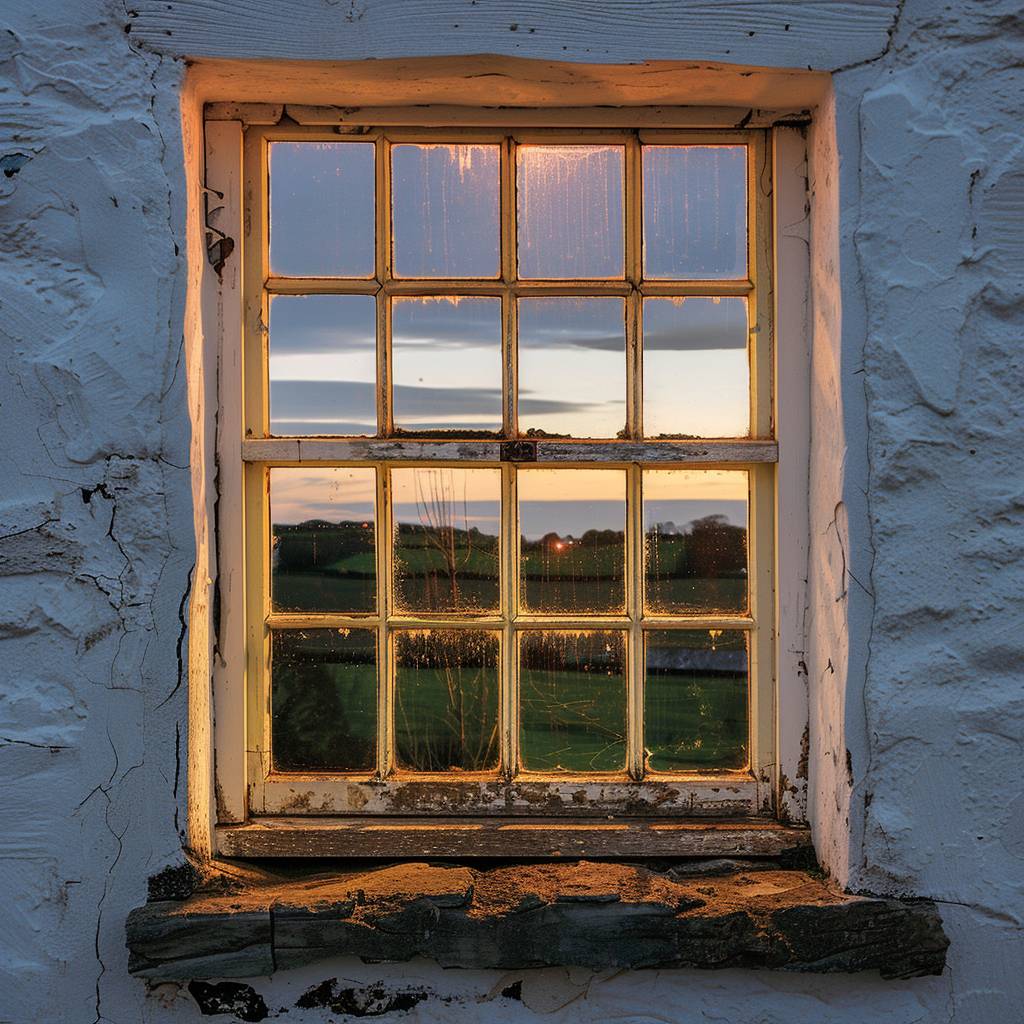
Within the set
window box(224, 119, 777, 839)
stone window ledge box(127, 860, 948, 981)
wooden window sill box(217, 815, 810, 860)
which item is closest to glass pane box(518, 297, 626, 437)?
window box(224, 119, 777, 839)

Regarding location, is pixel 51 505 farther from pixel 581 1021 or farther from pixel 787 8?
pixel 787 8

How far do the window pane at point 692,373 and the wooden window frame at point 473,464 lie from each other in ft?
0.08

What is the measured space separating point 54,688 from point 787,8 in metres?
1.74

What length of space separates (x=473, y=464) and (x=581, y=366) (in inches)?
11.3

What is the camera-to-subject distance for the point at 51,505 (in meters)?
1.78

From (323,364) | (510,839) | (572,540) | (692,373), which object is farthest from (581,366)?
(510,839)

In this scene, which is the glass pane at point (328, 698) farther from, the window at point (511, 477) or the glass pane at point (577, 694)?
the glass pane at point (577, 694)

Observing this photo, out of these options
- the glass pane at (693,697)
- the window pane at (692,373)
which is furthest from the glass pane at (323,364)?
the glass pane at (693,697)

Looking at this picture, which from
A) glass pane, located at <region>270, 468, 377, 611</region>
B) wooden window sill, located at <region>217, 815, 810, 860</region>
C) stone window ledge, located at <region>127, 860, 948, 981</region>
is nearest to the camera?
stone window ledge, located at <region>127, 860, 948, 981</region>

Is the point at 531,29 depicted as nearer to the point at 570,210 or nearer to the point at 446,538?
the point at 570,210

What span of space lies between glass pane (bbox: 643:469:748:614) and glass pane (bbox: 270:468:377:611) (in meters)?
0.55

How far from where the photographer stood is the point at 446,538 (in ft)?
6.63

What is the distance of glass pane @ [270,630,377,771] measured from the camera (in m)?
2.01

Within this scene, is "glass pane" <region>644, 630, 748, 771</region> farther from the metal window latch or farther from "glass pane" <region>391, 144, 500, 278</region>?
the metal window latch
